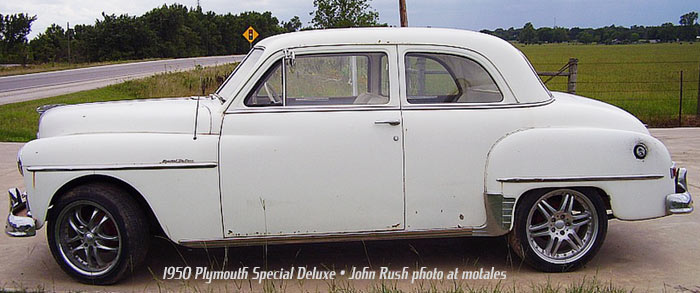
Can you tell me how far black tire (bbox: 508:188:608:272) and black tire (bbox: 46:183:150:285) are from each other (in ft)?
8.57

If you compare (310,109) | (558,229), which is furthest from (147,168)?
(558,229)

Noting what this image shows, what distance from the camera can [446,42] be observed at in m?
5.00

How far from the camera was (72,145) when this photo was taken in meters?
4.69

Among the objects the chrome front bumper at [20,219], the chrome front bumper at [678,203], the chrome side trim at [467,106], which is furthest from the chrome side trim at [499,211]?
the chrome front bumper at [20,219]

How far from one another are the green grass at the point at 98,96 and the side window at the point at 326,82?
5432 mm

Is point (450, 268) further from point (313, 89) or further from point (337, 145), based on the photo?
point (313, 89)

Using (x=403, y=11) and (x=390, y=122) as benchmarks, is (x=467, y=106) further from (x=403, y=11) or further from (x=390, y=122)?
(x=403, y=11)

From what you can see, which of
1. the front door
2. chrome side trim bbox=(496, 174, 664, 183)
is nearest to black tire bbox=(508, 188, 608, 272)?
chrome side trim bbox=(496, 174, 664, 183)

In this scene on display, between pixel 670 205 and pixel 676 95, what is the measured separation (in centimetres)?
1534

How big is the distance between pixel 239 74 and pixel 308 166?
1016 millimetres

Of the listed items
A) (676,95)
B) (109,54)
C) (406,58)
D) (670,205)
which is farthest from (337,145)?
(109,54)

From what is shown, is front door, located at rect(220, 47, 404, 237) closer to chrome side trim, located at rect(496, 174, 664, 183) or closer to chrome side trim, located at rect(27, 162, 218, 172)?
chrome side trim, located at rect(27, 162, 218, 172)

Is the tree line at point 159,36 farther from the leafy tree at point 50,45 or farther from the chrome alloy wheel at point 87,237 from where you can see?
the chrome alloy wheel at point 87,237

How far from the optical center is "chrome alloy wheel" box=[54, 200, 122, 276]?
188 inches
